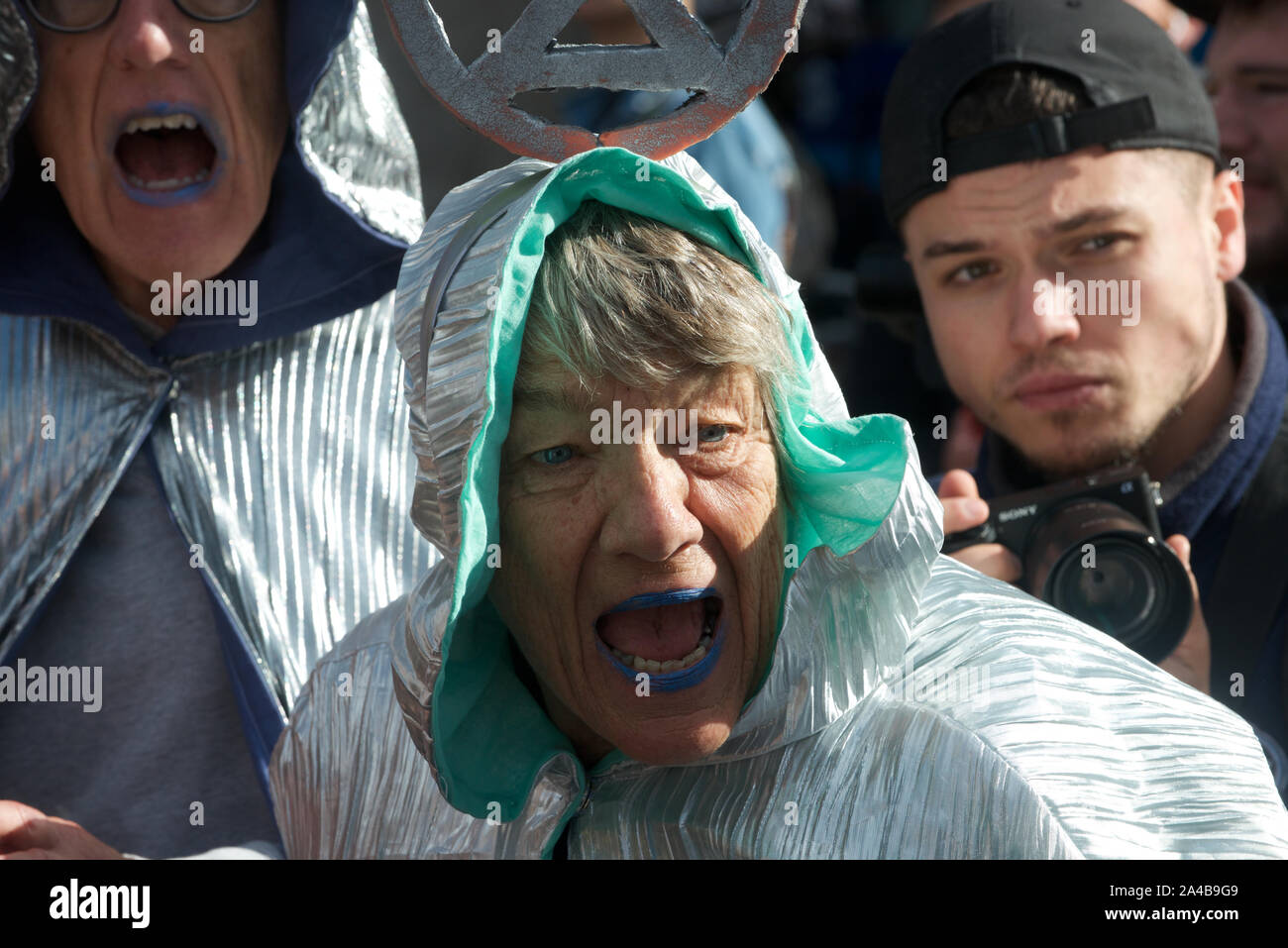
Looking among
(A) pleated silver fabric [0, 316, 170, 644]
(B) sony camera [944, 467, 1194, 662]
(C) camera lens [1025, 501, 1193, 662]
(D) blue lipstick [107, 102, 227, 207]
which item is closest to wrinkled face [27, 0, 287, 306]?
(D) blue lipstick [107, 102, 227, 207]

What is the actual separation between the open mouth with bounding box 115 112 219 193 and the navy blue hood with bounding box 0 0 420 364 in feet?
0.40

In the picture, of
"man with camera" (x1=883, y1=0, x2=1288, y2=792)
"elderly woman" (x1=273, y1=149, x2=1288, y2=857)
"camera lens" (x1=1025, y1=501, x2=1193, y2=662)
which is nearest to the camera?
"elderly woman" (x1=273, y1=149, x2=1288, y2=857)

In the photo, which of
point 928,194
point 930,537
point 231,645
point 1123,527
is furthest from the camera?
point 928,194

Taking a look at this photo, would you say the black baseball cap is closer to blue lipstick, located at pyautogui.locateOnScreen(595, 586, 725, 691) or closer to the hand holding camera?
the hand holding camera

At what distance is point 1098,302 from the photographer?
2.29 m

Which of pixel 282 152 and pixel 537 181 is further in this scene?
pixel 282 152

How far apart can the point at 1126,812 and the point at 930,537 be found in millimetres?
325

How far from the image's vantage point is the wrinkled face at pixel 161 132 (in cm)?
227

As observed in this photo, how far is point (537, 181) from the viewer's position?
1675 mm

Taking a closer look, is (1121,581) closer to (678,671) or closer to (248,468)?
(678,671)

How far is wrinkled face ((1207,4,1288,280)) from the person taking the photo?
110 inches

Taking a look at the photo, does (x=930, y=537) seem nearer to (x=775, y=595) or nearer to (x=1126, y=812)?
(x=775, y=595)
